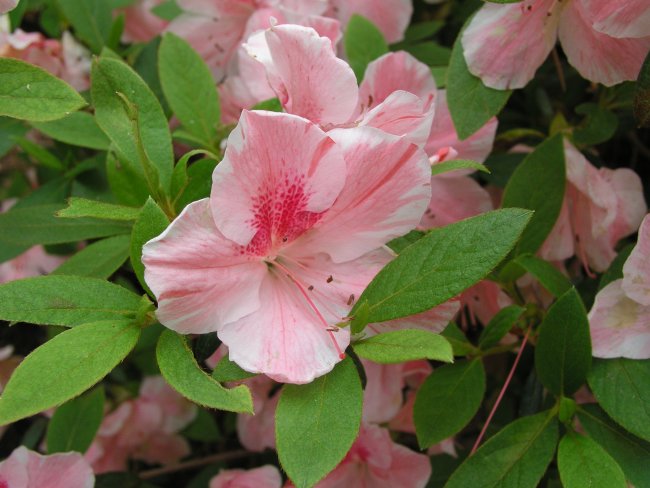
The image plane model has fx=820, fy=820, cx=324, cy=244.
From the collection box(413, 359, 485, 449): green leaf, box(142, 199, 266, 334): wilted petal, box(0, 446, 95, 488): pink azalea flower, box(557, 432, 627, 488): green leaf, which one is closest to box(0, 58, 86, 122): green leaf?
box(142, 199, 266, 334): wilted petal

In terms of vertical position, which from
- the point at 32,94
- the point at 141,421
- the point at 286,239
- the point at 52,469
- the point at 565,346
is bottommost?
the point at 141,421

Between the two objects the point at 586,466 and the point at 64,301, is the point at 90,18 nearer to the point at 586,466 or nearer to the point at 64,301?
the point at 64,301

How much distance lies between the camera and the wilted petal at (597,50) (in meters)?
0.98

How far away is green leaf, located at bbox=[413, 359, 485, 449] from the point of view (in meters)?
1.00

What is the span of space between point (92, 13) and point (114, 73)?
1.73 feet

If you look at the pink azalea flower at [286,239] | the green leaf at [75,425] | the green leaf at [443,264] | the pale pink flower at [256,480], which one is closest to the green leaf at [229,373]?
the pink azalea flower at [286,239]

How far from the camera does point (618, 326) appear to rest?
3.14 feet

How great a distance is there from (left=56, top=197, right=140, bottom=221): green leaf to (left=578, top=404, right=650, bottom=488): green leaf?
0.58 metres

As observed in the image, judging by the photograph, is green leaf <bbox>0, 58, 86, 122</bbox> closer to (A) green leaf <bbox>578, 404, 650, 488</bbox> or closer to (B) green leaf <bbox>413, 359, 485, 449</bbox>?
(B) green leaf <bbox>413, 359, 485, 449</bbox>

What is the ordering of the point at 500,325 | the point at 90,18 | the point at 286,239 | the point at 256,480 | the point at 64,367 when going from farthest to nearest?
the point at 90,18 < the point at 256,480 < the point at 500,325 < the point at 286,239 < the point at 64,367

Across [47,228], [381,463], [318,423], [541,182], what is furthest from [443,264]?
[47,228]

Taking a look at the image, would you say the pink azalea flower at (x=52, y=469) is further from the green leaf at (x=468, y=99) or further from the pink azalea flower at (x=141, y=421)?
the green leaf at (x=468, y=99)

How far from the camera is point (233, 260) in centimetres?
83

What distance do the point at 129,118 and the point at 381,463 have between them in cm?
57
